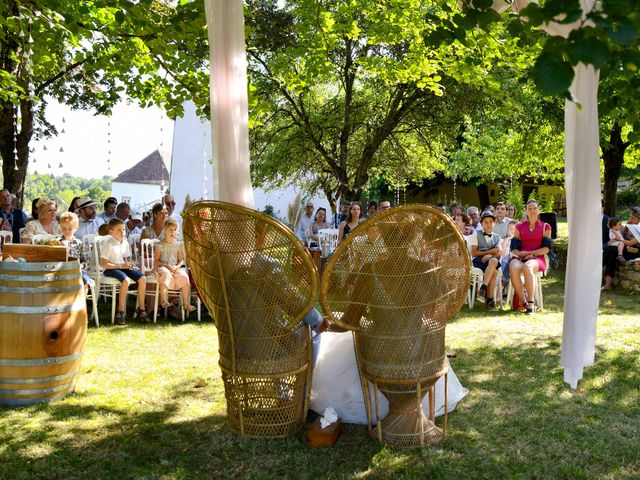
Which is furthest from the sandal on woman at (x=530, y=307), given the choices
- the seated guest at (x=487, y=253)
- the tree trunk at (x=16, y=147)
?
the tree trunk at (x=16, y=147)

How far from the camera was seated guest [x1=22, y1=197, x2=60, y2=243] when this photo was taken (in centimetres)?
720

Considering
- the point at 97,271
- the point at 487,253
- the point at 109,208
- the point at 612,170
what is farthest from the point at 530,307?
the point at 612,170

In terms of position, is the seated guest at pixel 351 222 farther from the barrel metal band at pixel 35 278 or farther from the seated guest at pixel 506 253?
the barrel metal band at pixel 35 278

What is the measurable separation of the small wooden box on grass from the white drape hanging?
1.42 meters

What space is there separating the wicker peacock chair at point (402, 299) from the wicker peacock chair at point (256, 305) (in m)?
0.22

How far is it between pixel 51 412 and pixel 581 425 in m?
3.44

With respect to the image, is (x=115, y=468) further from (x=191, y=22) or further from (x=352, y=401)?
(x=191, y=22)

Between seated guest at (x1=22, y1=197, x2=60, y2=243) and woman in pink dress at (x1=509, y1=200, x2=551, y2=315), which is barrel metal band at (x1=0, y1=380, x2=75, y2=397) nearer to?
seated guest at (x1=22, y1=197, x2=60, y2=243)

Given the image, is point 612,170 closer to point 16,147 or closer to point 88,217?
point 88,217

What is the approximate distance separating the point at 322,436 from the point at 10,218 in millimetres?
7213

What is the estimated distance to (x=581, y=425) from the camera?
3582 mm

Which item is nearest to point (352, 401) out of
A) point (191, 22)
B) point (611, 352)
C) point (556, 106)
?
point (611, 352)

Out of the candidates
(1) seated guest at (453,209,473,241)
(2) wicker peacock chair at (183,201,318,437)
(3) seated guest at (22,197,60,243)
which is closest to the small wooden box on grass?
(2) wicker peacock chair at (183,201,318,437)

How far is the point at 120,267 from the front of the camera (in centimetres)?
718
